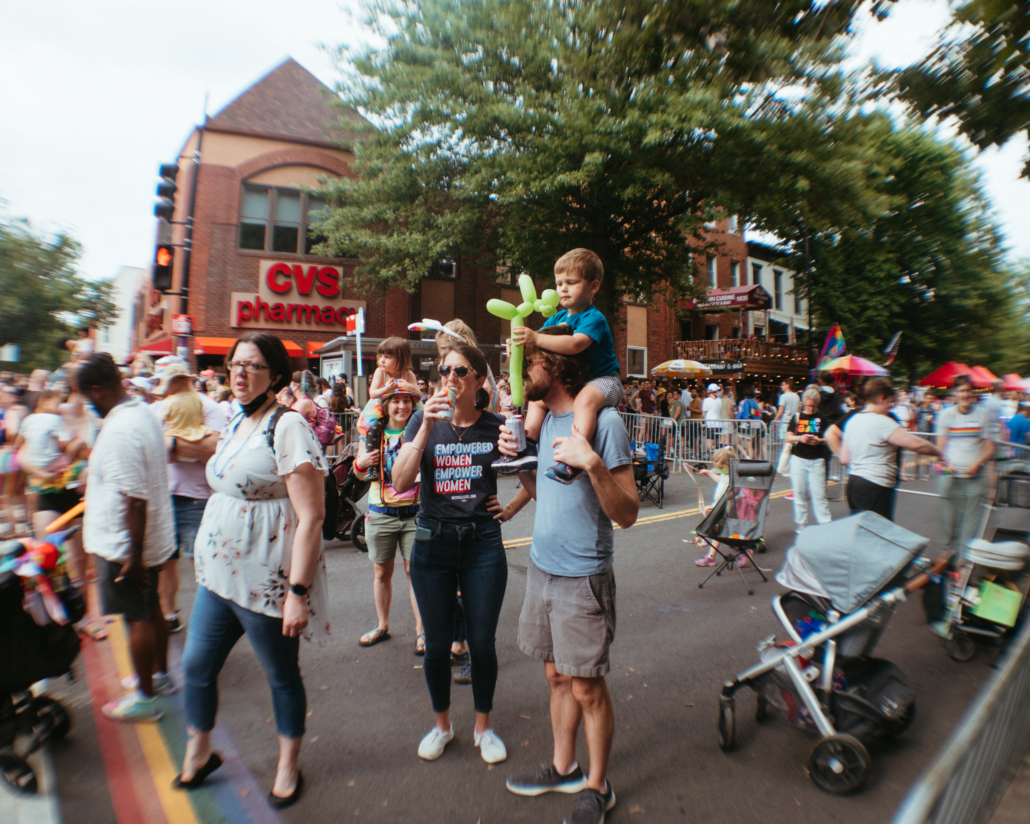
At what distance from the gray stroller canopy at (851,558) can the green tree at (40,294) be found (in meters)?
30.9

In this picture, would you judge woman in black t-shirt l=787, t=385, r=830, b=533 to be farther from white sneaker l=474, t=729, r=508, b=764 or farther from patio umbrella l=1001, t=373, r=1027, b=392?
patio umbrella l=1001, t=373, r=1027, b=392

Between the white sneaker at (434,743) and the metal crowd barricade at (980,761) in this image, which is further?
the white sneaker at (434,743)

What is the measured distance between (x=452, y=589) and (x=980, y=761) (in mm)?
2112

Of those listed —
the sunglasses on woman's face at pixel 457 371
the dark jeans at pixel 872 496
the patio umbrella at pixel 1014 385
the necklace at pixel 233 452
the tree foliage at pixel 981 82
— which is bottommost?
the dark jeans at pixel 872 496

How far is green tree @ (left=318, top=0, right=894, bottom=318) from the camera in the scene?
1211 cm

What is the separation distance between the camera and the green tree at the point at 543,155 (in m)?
12.1

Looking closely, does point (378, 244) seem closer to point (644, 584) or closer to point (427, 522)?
point (644, 584)

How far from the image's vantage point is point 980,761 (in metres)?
1.65

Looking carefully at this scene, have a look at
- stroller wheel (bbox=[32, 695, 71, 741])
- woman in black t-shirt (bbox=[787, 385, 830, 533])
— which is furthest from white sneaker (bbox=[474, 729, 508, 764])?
woman in black t-shirt (bbox=[787, 385, 830, 533])

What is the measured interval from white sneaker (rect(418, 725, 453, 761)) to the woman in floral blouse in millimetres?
634

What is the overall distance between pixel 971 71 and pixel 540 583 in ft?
12.5

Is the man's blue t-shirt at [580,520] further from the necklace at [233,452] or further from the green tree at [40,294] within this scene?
the green tree at [40,294]

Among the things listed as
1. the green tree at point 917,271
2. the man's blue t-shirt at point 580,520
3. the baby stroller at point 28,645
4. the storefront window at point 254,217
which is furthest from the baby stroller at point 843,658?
the green tree at point 917,271

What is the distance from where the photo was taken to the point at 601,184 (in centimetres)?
1440
